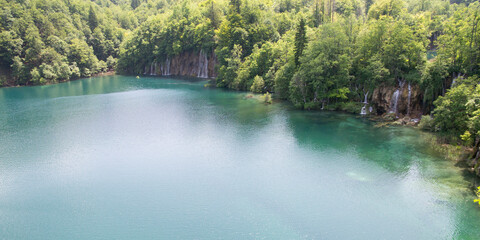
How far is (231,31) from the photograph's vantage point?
259ft

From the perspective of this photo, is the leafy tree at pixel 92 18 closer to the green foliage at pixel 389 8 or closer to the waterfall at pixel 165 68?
the waterfall at pixel 165 68

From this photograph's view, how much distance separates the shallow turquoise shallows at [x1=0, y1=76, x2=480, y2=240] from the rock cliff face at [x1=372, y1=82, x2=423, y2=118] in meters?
4.11

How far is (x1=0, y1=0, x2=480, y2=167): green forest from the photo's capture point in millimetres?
38219

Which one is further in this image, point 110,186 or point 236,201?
point 110,186

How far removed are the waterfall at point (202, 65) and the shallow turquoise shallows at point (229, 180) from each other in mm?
50300

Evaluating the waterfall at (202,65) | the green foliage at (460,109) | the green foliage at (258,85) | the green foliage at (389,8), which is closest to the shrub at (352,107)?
the green foliage at (460,109)

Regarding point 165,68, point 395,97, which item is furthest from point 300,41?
point 165,68

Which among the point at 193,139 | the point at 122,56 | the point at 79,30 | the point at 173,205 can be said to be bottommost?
the point at 173,205

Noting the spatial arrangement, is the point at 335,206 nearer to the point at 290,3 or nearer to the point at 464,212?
the point at 464,212

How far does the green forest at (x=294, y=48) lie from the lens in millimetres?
38219

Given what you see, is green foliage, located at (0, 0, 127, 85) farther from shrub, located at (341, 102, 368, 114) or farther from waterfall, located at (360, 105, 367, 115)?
waterfall, located at (360, 105, 367, 115)

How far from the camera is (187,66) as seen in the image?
351 ft

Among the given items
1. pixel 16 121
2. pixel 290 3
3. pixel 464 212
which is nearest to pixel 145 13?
pixel 290 3

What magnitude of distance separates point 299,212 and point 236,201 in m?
5.24
